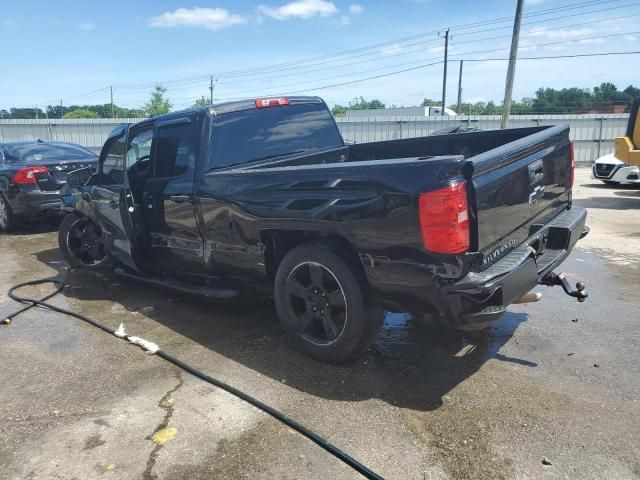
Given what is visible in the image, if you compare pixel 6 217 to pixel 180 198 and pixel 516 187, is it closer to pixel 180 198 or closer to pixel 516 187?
pixel 180 198

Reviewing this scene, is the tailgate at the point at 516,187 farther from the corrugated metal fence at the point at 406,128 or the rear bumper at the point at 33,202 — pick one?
the corrugated metal fence at the point at 406,128

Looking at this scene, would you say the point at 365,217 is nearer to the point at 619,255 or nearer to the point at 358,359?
the point at 358,359

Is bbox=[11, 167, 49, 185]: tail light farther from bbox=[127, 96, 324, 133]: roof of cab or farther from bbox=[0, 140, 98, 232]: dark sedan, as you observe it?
bbox=[127, 96, 324, 133]: roof of cab

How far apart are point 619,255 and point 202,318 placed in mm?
5439

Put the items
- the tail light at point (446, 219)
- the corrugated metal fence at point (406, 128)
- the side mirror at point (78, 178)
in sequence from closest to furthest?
the tail light at point (446, 219)
the side mirror at point (78, 178)
the corrugated metal fence at point (406, 128)

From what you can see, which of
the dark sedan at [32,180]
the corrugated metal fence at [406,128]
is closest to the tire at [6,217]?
the dark sedan at [32,180]

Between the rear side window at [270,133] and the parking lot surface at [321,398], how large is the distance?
1.52 metres

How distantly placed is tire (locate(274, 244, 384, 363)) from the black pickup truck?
0.01 m

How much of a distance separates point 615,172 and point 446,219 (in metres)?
13.1

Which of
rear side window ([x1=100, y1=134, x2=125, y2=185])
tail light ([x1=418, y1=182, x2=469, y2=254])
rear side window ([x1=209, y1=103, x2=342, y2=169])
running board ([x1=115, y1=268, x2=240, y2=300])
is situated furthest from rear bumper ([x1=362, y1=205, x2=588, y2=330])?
rear side window ([x1=100, y1=134, x2=125, y2=185])

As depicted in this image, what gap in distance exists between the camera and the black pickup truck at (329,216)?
10.0 ft

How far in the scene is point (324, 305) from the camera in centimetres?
375

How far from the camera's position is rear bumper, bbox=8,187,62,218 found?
8688mm

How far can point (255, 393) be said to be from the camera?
3516 millimetres
